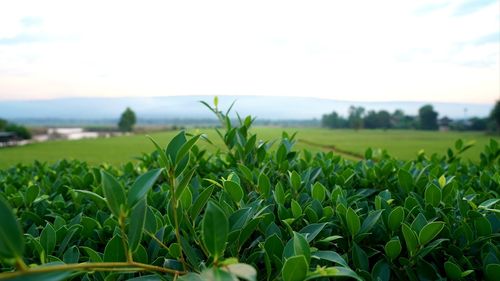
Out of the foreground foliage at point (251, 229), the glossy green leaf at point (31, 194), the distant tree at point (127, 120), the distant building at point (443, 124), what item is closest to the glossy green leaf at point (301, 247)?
the foreground foliage at point (251, 229)

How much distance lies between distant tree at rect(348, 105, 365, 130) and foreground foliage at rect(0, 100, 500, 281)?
82.7 meters

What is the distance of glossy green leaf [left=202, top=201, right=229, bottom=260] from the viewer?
24.9 inches

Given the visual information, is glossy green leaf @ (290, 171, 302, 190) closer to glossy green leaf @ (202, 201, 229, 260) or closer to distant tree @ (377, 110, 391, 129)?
glossy green leaf @ (202, 201, 229, 260)

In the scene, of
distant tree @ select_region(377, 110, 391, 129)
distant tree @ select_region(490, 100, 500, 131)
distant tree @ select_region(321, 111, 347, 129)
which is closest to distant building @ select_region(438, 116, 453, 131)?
distant tree @ select_region(377, 110, 391, 129)

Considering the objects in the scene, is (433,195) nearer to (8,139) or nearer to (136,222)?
(136,222)

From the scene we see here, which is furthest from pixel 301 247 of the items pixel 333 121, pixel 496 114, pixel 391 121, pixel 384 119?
pixel 333 121

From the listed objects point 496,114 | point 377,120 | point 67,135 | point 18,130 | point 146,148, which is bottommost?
point 67,135

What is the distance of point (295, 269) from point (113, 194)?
372 mm

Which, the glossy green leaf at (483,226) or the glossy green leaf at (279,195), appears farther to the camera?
the glossy green leaf at (279,195)

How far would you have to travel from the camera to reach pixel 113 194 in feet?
2.24

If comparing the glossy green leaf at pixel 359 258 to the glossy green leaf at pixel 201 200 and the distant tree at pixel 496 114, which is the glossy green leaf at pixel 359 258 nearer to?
the glossy green leaf at pixel 201 200

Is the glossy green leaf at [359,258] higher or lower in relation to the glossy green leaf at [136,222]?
lower

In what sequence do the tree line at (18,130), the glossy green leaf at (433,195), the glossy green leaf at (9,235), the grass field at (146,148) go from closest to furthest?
the glossy green leaf at (9,235)
the glossy green leaf at (433,195)
the grass field at (146,148)
the tree line at (18,130)

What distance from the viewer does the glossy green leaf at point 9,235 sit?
0.55m
